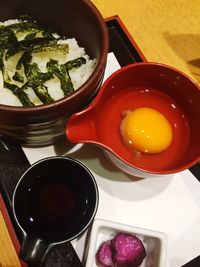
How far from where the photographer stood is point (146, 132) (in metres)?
1.21

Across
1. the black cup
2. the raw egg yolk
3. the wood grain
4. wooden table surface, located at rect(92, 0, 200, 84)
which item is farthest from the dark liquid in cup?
wooden table surface, located at rect(92, 0, 200, 84)

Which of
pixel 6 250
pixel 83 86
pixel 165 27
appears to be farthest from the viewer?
pixel 165 27

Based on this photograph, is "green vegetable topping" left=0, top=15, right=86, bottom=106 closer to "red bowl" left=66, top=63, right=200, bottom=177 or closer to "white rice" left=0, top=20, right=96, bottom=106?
"white rice" left=0, top=20, right=96, bottom=106

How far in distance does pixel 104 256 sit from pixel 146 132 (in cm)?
43

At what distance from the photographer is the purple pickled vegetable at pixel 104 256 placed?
1.05m

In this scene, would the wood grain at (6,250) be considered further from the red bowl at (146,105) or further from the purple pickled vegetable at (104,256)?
the red bowl at (146,105)

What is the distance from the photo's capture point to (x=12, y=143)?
1256mm

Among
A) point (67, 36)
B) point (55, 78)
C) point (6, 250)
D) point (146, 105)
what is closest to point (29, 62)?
point (55, 78)

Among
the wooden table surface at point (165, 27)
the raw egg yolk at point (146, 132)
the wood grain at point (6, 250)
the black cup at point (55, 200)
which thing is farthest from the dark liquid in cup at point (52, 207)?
the wooden table surface at point (165, 27)

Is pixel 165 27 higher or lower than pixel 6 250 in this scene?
higher

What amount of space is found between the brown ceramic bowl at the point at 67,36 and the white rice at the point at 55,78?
1.3 inches

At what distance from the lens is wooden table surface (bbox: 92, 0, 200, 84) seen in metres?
1.51

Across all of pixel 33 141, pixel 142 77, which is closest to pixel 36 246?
pixel 33 141

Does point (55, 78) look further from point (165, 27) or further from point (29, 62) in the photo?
point (165, 27)
